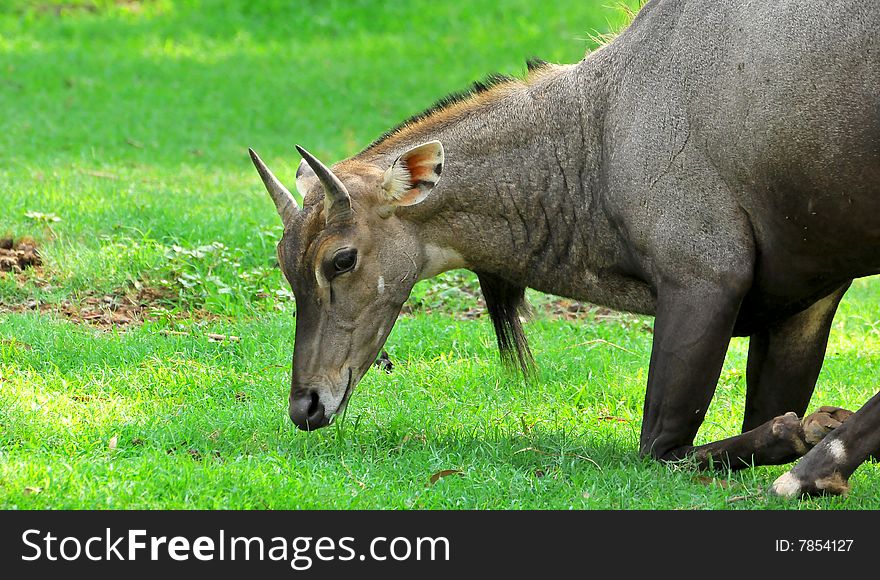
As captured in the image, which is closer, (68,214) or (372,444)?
(372,444)

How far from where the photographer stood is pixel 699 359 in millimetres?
5922

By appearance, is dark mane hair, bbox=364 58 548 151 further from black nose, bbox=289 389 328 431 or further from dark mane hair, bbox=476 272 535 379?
black nose, bbox=289 389 328 431

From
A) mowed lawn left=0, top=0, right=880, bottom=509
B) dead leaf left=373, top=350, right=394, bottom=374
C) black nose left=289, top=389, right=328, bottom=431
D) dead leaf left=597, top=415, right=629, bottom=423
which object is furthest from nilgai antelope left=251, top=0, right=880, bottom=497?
dead leaf left=373, top=350, right=394, bottom=374

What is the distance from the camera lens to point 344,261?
6.24 metres

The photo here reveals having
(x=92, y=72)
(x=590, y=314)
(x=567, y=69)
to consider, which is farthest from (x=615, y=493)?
(x=92, y=72)

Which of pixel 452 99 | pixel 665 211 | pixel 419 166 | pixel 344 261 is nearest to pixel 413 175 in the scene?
pixel 419 166

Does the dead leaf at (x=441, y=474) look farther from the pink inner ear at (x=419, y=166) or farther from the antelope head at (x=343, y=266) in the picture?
the pink inner ear at (x=419, y=166)

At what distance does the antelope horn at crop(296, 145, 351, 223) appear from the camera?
19.8 ft

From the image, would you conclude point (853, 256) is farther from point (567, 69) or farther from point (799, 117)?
point (567, 69)

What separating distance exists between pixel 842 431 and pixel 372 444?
7.11ft

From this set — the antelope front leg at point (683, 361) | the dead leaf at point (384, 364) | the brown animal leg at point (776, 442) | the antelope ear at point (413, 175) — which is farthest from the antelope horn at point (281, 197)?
the brown animal leg at point (776, 442)

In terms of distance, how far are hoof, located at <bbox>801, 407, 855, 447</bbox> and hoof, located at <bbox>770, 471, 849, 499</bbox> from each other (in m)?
0.25

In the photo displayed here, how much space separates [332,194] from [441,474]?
1.38 meters

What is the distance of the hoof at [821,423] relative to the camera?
568 cm
